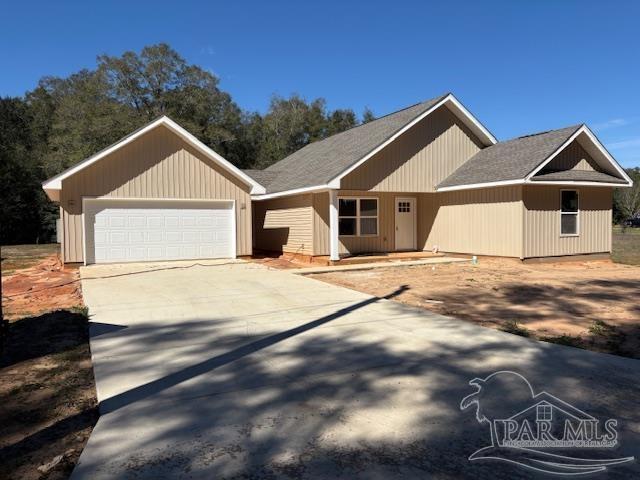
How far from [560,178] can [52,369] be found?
15.5 m

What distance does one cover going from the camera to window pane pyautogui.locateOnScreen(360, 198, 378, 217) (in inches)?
720

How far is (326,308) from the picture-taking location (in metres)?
8.62

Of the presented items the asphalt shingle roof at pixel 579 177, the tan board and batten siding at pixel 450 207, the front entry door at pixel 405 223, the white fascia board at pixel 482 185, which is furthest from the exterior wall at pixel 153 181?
the asphalt shingle roof at pixel 579 177

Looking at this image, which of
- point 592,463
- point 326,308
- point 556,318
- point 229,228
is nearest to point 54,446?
point 592,463

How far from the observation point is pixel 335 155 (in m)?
19.2

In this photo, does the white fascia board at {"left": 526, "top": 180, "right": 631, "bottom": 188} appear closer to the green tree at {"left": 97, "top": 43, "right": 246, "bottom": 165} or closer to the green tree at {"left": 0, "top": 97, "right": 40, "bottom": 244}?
the green tree at {"left": 97, "top": 43, "right": 246, "bottom": 165}

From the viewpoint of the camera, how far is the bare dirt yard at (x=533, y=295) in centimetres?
698

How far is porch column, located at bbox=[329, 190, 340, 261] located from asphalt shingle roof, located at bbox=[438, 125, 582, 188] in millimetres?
4536

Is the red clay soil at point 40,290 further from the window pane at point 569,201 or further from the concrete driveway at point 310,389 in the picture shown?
the window pane at point 569,201

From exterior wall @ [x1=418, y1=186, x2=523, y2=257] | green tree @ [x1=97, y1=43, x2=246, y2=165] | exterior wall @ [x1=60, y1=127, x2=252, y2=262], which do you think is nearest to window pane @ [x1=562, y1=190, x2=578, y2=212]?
exterior wall @ [x1=418, y1=186, x2=523, y2=257]

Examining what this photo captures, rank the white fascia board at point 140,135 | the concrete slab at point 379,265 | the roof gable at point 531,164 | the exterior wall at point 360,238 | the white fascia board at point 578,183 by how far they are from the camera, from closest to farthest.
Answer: the concrete slab at point 379,265, the white fascia board at point 140,135, the white fascia board at point 578,183, the roof gable at point 531,164, the exterior wall at point 360,238

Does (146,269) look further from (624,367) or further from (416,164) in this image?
(624,367)

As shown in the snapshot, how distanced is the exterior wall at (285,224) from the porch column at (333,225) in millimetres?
969

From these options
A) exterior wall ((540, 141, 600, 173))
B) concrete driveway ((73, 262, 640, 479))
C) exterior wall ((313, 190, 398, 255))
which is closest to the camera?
concrete driveway ((73, 262, 640, 479))
